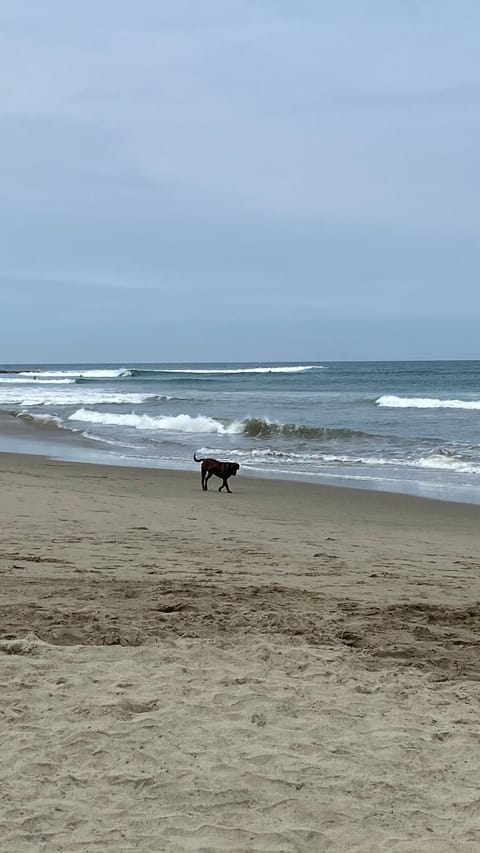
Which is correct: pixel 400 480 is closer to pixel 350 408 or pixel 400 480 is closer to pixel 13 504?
pixel 13 504

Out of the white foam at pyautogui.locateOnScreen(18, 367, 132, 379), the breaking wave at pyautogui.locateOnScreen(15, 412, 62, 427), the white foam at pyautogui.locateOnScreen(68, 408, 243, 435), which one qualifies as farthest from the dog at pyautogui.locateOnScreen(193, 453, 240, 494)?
the white foam at pyautogui.locateOnScreen(18, 367, 132, 379)

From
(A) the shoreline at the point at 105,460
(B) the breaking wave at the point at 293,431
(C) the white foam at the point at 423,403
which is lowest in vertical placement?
(A) the shoreline at the point at 105,460

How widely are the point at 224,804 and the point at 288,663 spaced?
5.28 ft

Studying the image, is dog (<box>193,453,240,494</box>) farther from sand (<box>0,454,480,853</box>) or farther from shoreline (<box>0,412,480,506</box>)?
sand (<box>0,454,480,853</box>)

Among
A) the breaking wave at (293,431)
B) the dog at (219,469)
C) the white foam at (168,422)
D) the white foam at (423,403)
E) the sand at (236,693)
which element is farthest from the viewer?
the white foam at (423,403)

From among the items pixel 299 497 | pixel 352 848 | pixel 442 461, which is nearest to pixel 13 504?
pixel 299 497

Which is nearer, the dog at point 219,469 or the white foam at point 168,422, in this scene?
the dog at point 219,469

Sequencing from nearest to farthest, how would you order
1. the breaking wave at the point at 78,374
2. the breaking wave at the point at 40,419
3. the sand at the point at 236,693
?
the sand at the point at 236,693 → the breaking wave at the point at 40,419 → the breaking wave at the point at 78,374

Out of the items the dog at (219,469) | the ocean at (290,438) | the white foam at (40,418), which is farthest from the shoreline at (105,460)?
the dog at (219,469)

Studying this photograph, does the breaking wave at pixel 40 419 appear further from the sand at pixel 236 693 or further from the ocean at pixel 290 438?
the sand at pixel 236 693

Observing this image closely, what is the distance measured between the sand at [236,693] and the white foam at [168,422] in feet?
53.7

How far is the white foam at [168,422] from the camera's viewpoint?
25000 millimetres

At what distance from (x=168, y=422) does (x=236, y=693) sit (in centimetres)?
2248

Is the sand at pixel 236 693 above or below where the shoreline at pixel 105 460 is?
below
